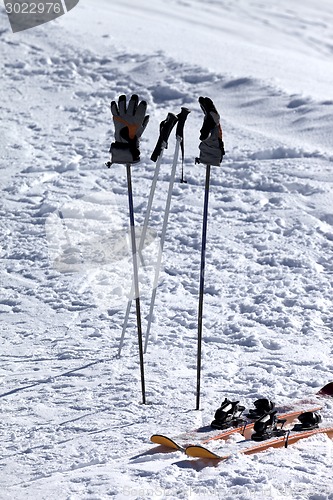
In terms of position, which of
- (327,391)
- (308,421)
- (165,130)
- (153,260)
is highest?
(165,130)

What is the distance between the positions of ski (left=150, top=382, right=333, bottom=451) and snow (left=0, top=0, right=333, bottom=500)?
0.31ft

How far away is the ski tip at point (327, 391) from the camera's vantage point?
21.6 feet

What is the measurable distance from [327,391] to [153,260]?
328cm

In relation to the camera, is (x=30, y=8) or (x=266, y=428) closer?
(x=266, y=428)

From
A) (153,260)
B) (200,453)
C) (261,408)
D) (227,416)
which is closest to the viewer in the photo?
(200,453)

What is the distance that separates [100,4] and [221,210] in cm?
956

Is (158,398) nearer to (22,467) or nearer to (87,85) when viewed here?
(22,467)

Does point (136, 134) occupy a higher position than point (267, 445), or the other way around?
point (136, 134)

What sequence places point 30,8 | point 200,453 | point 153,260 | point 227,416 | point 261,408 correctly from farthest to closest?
point 30,8 → point 153,260 → point 261,408 → point 227,416 → point 200,453

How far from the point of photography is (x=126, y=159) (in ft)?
20.3

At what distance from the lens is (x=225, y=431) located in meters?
5.88

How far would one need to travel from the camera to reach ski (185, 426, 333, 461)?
5312mm

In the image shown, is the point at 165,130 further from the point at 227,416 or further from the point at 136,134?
the point at 227,416

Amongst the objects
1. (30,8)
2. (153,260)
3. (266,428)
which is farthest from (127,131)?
(30,8)
